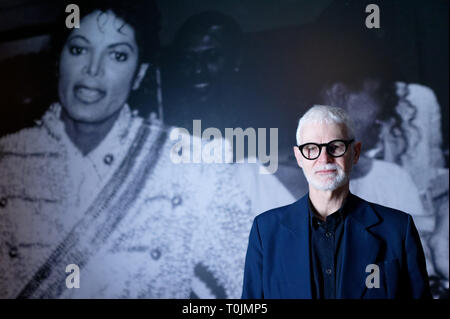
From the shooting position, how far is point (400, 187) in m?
2.51

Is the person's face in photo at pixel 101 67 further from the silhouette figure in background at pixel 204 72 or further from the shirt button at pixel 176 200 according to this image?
the shirt button at pixel 176 200

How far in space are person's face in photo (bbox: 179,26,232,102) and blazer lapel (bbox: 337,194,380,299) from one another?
1719 mm

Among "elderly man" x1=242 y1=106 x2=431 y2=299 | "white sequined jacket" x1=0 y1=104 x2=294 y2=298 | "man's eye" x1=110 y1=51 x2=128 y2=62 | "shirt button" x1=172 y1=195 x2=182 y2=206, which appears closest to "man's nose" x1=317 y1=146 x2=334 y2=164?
"elderly man" x1=242 y1=106 x2=431 y2=299

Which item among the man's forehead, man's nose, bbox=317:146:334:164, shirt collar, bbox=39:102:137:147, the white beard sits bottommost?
the white beard

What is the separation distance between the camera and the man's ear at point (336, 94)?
8.43ft

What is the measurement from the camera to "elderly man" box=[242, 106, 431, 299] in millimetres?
1022

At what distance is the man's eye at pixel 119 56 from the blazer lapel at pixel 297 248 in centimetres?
195

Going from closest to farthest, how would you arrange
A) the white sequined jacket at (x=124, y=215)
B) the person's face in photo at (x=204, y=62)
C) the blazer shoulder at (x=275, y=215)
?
the blazer shoulder at (x=275, y=215)
the white sequined jacket at (x=124, y=215)
the person's face in photo at (x=204, y=62)

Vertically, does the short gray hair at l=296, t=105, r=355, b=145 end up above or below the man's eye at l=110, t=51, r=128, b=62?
below

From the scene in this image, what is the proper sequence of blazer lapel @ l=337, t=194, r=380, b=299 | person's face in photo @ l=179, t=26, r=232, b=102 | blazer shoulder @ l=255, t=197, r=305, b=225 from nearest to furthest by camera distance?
blazer lapel @ l=337, t=194, r=380, b=299 → blazer shoulder @ l=255, t=197, r=305, b=225 → person's face in photo @ l=179, t=26, r=232, b=102

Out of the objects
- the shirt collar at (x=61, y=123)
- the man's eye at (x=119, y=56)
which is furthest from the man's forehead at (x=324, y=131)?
the man's eye at (x=119, y=56)

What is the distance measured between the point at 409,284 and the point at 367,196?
1523 millimetres

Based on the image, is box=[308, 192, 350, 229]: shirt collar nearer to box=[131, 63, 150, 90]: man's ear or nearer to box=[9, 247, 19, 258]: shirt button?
box=[131, 63, 150, 90]: man's ear
